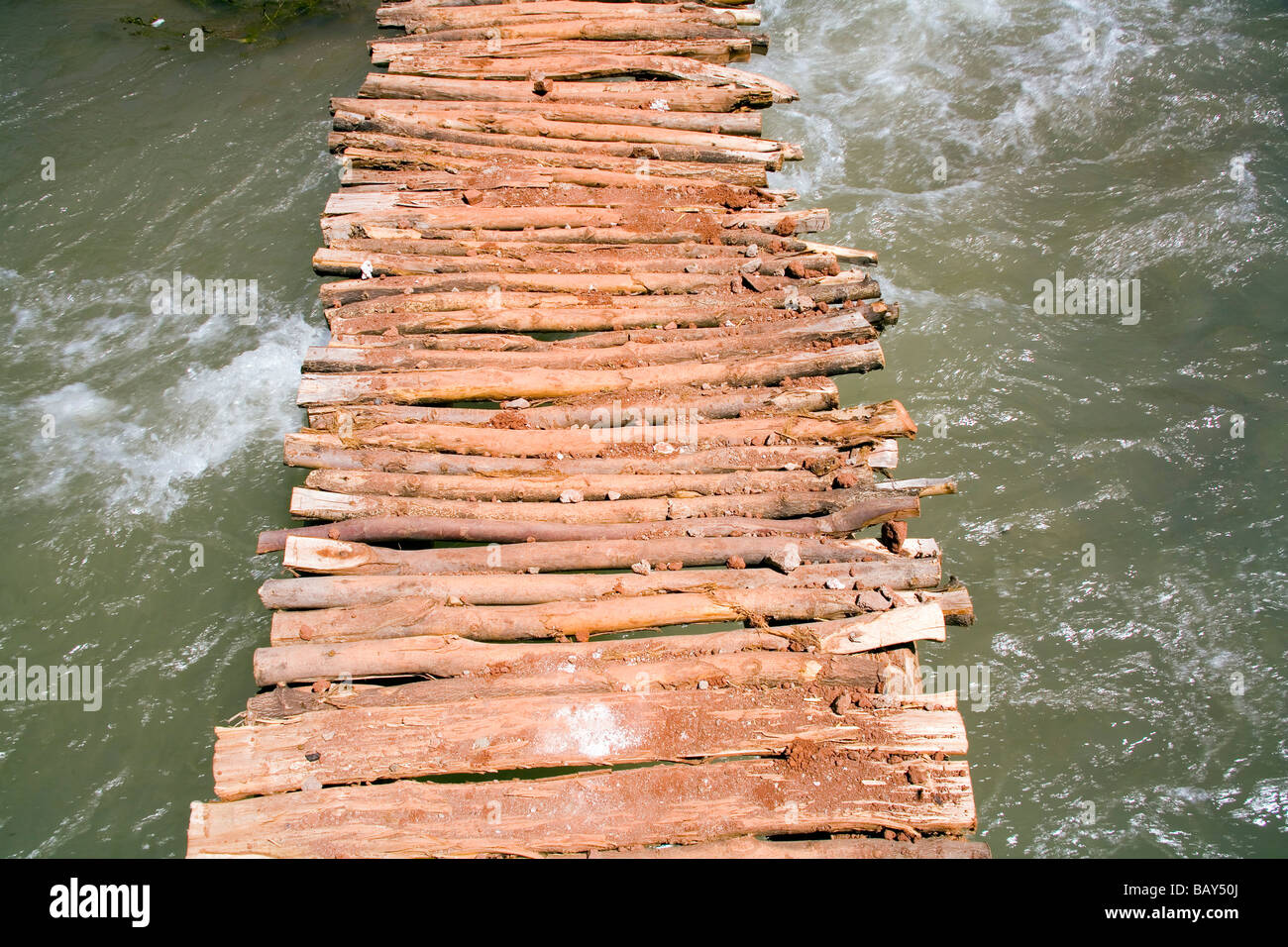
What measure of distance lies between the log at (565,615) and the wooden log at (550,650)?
0.07 m

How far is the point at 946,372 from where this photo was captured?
7.53 metres

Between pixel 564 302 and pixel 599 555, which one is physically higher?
pixel 564 302

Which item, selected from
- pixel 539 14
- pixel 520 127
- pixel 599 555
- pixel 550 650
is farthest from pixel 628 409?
pixel 539 14

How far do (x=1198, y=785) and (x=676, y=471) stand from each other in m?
3.75

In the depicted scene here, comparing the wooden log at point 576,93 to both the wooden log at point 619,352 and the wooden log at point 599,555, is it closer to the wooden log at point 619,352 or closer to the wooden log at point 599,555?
the wooden log at point 619,352

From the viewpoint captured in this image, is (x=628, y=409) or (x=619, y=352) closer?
(x=628, y=409)

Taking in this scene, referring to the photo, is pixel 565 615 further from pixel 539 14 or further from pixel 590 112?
pixel 539 14

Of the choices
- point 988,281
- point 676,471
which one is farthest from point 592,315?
point 988,281

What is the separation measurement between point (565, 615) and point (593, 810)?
1.04 metres

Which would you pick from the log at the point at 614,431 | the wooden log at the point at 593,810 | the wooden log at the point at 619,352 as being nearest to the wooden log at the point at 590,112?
the wooden log at the point at 619,352

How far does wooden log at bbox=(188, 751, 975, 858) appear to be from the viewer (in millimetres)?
4039

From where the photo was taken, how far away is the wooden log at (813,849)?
4066 mm

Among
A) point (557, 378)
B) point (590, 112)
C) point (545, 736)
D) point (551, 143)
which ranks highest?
point (590, 112)
